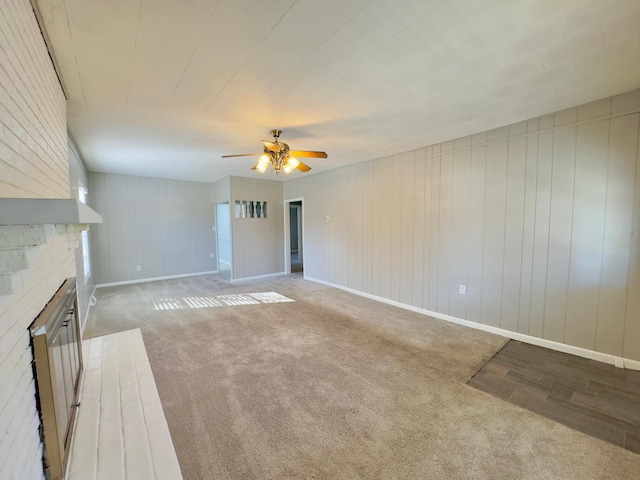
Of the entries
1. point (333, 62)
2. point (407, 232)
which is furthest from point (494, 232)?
point (333, 62)

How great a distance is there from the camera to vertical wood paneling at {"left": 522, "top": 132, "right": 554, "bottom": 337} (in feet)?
9.41

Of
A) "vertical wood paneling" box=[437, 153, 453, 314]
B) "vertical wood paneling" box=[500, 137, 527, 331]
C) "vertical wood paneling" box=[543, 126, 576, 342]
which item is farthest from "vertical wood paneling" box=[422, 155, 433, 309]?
"vertical wood paneling" box=[543, 126, 576, 342]

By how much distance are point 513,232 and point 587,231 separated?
0.62 meters

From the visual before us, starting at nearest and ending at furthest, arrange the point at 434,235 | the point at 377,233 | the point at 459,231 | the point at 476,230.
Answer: the point at 476,230
the point at 459,231
the point at 434,235
the point at 377,233

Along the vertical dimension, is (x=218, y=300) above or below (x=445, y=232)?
below

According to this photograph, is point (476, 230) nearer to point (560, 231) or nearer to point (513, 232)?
point (513, 232)

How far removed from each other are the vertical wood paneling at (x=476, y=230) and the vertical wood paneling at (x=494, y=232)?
0.15ft

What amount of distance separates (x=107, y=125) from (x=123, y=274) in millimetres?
4130

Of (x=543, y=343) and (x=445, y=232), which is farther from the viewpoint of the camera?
(x=445, y=232)

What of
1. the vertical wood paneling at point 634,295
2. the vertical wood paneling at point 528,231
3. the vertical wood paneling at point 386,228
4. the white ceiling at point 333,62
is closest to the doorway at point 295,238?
the vertical wood paneling at point 386,228

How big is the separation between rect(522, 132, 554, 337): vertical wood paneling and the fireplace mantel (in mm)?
3817

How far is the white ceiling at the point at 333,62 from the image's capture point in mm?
1436

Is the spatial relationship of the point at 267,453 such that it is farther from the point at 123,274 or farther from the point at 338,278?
the point at 123,274

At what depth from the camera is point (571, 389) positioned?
2211 millimetres
